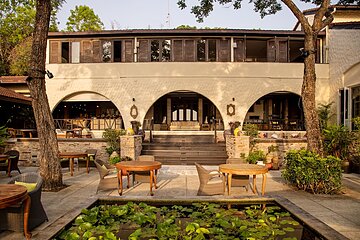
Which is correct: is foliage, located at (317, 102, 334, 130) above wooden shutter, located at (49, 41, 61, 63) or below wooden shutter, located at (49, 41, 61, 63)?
below

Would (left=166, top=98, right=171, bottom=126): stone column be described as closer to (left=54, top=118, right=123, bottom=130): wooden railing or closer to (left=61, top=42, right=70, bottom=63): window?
(left=54, top=118, right=123, bottom=130): wooden railing

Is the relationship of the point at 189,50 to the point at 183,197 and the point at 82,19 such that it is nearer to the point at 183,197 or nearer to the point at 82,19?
the point at 183,197

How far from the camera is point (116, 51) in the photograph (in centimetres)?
1805

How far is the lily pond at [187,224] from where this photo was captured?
13.7 ft

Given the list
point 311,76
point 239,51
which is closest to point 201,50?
point 239,51

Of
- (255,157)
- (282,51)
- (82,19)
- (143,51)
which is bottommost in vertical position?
(255,157)

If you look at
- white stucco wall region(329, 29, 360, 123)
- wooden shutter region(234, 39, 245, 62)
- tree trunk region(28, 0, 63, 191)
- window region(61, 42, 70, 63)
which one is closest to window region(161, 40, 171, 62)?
wooden shutter region(234, 39, 245, 62)

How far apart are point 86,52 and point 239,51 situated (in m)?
9.02

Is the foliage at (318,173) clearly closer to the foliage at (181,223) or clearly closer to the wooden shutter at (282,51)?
the foliage at (181,223)

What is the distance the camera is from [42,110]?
785 centimetres

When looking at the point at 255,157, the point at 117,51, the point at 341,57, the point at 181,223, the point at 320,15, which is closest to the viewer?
the point at 181,223

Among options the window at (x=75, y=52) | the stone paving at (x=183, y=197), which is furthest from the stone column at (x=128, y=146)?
the window at (x=75, y=52)

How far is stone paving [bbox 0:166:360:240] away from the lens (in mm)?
4852

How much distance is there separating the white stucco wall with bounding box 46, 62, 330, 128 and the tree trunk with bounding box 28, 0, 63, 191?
359 inches
